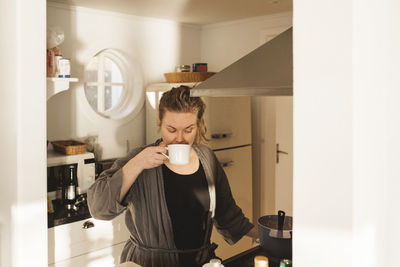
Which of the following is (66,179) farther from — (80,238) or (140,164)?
(140,164)

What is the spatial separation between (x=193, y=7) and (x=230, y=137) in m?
1.17

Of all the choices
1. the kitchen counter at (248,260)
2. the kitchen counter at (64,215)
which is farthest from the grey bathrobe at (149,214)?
the kitchen counter at (64,215)

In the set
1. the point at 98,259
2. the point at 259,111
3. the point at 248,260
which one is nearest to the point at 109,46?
the point at 259,111

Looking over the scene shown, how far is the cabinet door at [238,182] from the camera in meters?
3.61

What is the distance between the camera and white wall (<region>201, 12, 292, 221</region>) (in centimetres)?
384

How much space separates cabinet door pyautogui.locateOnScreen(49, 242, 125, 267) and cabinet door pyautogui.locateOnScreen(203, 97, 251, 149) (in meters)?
1.19

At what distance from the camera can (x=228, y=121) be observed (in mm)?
3643

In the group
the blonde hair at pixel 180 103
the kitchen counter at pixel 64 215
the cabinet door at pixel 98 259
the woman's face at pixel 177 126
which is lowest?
the cabinet door at pixel 98 259

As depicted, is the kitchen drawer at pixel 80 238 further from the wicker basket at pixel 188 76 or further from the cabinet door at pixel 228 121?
the wicker basket at pixel 188 76

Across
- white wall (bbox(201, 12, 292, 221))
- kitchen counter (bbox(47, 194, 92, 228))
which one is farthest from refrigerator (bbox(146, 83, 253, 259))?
kitchen counter (bbox(47, 194, 92, 228))

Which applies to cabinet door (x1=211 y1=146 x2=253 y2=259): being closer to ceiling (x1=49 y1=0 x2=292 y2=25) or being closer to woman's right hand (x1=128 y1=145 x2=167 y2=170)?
ceiling (x1=49 y1=0 x2=292 y2=25)
